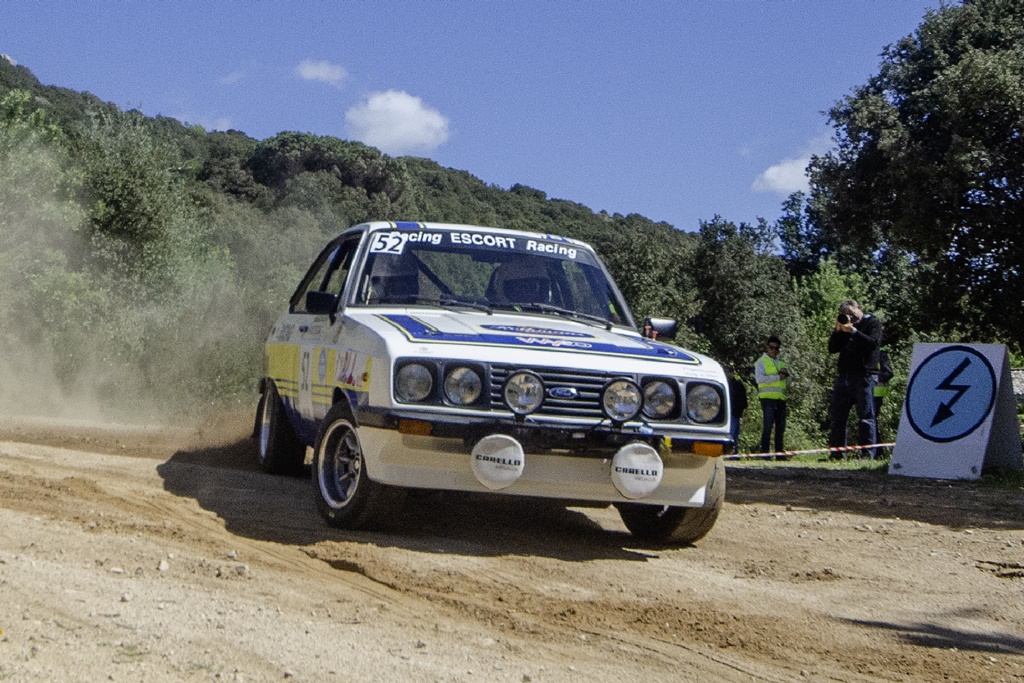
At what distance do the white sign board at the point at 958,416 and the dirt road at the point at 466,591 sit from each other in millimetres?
3253

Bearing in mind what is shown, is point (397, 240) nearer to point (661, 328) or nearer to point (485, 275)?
point (485, 275)

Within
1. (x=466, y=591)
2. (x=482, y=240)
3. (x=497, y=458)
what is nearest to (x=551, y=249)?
(x=482, y=240)

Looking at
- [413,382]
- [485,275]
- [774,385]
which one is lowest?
[413,382]

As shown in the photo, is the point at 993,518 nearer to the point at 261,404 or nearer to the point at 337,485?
the point at 337,485

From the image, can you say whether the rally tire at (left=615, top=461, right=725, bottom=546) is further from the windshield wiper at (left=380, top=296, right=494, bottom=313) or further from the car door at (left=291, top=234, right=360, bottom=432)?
the car door at (left=291, top=234, right=360, bottom=432)

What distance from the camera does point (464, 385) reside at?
604cm

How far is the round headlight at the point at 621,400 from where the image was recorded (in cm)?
612

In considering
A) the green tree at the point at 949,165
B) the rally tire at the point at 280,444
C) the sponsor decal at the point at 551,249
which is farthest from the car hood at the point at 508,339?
the green tree at the point at 949,165

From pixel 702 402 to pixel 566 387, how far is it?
0.79 metres

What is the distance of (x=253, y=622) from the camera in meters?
4.34

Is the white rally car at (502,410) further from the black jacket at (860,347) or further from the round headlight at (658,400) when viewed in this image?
the black jacket at (860,347)

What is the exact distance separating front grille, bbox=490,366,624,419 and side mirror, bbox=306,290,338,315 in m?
1.59

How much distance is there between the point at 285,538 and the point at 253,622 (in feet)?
6.07

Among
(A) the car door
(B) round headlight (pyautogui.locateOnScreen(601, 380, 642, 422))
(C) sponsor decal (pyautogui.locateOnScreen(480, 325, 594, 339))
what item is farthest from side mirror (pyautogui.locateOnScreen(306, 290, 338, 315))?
(B) round headlight (pyautogui.locateOnScreen(601, 380, 642, 422))
